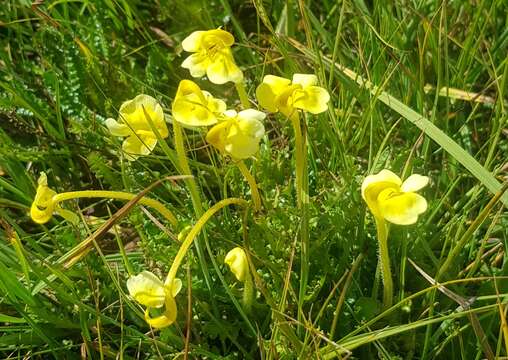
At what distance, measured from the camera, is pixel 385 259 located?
133 cm

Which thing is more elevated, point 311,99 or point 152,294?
point 311,99

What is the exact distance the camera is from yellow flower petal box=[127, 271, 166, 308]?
1208 millimetres

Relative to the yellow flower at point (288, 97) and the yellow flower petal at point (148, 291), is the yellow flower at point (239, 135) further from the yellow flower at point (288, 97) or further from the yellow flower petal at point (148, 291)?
the yellow flower petal at point (148, 291)

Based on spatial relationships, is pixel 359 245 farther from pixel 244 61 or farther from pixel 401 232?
pixel 244 61

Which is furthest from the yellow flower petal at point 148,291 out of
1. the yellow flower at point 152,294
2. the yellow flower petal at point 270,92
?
the yellow flower petal at point 270,92

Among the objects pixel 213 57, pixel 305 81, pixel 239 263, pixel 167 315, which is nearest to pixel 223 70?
pixel 213 57

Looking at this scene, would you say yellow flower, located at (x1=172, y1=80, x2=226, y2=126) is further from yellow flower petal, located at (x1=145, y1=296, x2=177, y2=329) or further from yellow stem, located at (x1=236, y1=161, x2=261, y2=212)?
yellow flower petal, located at (x1=145, y1=296, x2=177, y2=329)

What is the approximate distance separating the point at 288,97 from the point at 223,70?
127 millimetres

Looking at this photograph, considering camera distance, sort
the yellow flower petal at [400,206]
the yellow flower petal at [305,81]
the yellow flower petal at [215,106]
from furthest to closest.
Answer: the yellow flower petal at [305,81] < the yellow flower petal at [215,106] < the yellow flower petal at [400,206]

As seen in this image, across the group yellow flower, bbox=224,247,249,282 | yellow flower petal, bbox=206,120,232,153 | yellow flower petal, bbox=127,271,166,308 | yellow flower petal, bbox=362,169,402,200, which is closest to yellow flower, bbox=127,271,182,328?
yellow flower petal, bbox=127,271,166,308

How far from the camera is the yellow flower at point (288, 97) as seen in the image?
4.44ft

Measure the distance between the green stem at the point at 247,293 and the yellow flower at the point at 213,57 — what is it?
0.36 metres

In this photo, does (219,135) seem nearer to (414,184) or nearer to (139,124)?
(139,124)

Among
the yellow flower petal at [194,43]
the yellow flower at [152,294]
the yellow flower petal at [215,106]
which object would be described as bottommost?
the yellow flower at [152,294]
